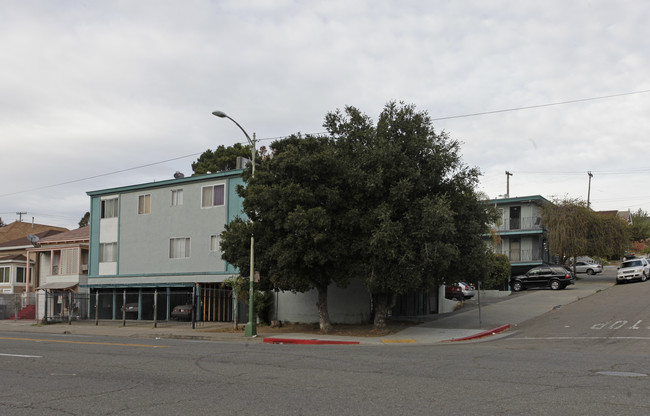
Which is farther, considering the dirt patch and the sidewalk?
the dirt patch

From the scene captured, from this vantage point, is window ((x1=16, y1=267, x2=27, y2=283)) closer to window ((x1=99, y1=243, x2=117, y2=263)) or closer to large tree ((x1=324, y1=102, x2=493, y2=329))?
window ((x1=99, y1=243, x2=117, y2=263))

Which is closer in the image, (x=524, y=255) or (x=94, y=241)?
(x=94, y=241)

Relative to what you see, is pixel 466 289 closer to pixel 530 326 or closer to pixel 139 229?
pixel 530 326

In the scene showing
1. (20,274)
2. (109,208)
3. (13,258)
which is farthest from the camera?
(20,274)

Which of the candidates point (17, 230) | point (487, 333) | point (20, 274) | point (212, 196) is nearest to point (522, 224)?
point (212, 196)

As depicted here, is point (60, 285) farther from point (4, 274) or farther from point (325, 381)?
point (325, 381)

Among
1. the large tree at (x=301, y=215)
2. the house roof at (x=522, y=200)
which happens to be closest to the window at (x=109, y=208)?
the large tree at (x=301, y=215)

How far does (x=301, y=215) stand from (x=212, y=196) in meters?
15.1

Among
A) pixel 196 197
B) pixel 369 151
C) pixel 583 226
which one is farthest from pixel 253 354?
pixel 583 226

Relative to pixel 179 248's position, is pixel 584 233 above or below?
above

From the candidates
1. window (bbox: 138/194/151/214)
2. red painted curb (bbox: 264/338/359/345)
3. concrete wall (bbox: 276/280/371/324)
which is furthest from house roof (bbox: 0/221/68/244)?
red painted curb (bbox: 264/338/359/345)

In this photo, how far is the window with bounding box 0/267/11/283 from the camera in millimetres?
49969

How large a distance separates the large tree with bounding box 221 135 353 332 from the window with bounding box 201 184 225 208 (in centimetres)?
1097

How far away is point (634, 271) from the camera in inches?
1593
